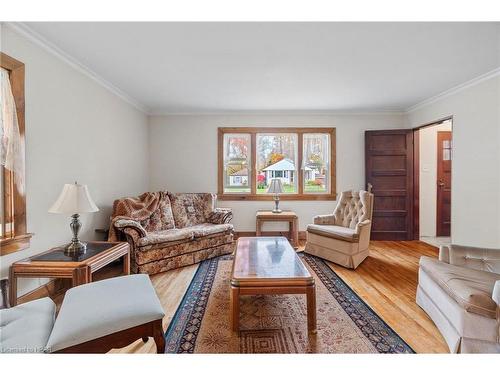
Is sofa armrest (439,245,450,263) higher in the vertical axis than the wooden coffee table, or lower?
higher

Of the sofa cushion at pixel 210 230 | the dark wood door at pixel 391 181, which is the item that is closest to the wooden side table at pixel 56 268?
the sofa cushion at pixel 210 230

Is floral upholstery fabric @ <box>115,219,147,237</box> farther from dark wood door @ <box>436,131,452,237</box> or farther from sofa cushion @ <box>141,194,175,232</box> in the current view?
dark wood door @ <box>436,131,452,237</box>

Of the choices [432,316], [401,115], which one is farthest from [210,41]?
[401,115]

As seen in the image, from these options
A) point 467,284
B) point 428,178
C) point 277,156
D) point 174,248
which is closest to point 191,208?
point 174,248

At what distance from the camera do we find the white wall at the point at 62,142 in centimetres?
226

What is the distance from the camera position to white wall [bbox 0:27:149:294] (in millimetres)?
2264

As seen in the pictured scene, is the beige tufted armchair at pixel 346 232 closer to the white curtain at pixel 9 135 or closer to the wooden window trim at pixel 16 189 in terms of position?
the wooden window trim at pixel 16 189

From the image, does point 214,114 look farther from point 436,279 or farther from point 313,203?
point 436,279

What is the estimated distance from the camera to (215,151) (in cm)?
492

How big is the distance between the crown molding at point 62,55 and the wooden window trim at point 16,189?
273 mm

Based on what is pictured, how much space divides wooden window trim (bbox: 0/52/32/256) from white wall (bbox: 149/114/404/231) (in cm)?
276

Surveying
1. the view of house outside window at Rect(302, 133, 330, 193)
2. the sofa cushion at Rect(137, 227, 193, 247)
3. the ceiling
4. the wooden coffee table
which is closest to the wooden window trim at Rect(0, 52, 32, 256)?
the ceiling
